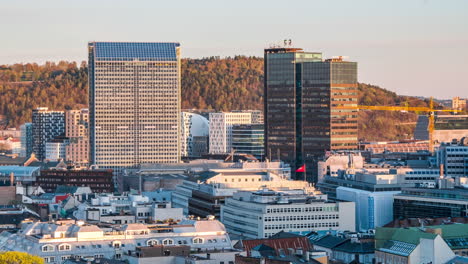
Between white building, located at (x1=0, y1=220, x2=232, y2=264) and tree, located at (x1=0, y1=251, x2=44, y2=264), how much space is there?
28.4 feet

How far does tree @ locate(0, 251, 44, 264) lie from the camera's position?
115 m

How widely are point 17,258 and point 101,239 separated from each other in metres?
15.2

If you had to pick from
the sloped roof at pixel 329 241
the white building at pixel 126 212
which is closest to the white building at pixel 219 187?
the white building at pixel 126 212

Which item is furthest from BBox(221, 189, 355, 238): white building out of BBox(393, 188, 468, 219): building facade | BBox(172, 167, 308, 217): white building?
BBox(172, 167, 308, 217): white building

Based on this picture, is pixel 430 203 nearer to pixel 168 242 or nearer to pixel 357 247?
pixel 357 247

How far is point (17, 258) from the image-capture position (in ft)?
381

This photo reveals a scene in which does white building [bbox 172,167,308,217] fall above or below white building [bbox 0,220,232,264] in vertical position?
above

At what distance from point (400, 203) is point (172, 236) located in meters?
46.5

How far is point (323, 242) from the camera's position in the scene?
456 feet

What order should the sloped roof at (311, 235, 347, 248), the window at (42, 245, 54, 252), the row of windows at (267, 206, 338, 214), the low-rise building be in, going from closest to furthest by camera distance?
the low-rise building < the window at (42, 245, 54, 252) < the sloped roof at (311, 235, 347, 248) < the row of windows at (267, 206, 338, 214)

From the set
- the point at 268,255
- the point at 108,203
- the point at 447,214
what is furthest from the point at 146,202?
the point at 268,255

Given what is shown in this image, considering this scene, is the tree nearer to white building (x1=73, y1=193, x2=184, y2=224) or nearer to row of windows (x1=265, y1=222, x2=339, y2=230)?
white building (x1=73, y1=193, x2=184, y2=224)

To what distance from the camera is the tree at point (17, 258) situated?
115175mm

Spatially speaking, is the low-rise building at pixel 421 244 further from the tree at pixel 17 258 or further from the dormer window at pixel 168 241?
the tree at pixel 17 258
